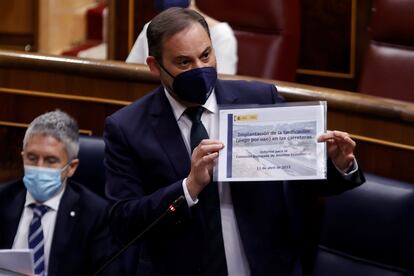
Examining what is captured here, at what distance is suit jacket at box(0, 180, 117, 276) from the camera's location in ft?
3.87

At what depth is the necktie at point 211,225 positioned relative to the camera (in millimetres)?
867

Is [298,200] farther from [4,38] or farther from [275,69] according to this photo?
[4,38]

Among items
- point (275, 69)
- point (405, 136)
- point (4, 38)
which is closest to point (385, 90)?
point (275, 69)

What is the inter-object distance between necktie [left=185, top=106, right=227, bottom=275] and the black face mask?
0.12 ft

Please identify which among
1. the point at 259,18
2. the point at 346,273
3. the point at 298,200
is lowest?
the point at 346,273

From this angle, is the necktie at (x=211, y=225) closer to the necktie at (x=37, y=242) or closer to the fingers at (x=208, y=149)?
the fingers at (x=208, y=149)

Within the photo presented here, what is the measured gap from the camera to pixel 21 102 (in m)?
1.49

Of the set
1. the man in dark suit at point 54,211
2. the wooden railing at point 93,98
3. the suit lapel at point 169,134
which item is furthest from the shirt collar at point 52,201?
the suit lapel at point 169,134

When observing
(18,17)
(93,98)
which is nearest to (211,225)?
(93,98)

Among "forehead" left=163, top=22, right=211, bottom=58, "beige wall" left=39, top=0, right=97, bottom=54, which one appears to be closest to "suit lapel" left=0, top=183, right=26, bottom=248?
"forehead" left=163, top=22, right=211, bottom=58

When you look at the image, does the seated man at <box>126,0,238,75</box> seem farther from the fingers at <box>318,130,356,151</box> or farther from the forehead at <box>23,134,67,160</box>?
the fingers at <box>318,130,356,151</box>

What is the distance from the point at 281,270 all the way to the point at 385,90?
0.68 metres

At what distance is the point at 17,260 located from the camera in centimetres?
89

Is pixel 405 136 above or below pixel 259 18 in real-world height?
below
